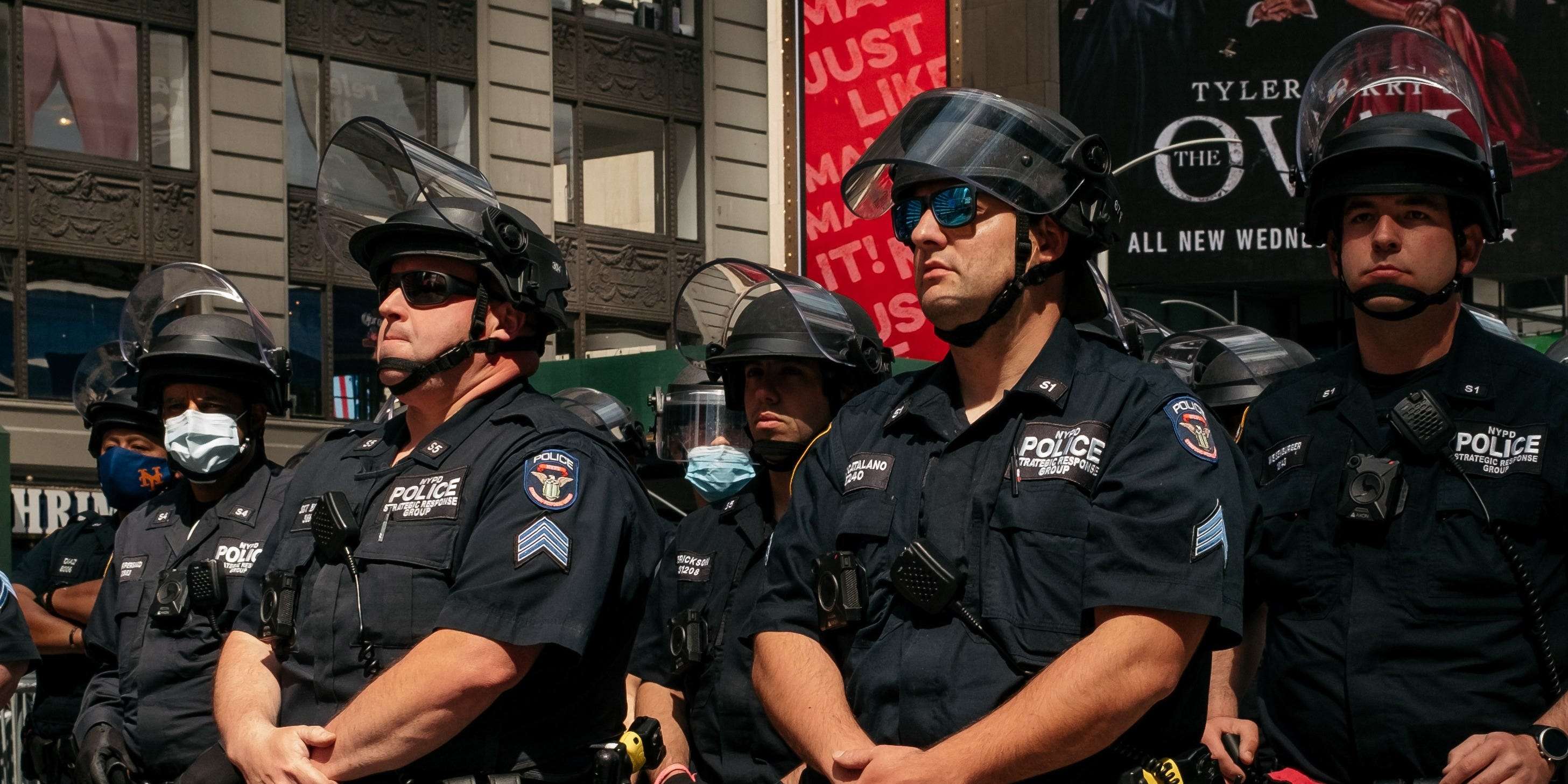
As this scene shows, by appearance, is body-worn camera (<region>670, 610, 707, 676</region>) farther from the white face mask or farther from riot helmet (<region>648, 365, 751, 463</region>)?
riot helmet (<region>648, 365, 751, 463</region>)

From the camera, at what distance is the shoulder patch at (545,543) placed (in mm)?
4410

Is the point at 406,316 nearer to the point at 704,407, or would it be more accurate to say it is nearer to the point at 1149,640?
the point at 1149,640

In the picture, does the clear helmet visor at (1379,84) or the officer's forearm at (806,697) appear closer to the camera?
the officer's forearm at (806,697)

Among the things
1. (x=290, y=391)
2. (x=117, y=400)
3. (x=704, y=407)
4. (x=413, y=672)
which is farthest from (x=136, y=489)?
(x=290, y=391)

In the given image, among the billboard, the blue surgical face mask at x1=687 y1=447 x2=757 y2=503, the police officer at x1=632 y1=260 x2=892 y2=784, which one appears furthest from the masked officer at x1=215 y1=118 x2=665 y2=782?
the billboard

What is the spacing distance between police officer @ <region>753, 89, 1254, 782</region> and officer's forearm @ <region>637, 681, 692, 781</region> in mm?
2217

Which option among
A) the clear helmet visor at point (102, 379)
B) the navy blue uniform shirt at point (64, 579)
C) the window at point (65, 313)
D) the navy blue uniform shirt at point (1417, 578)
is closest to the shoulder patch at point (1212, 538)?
the navy blue uniform shirt at point (1417, 578)

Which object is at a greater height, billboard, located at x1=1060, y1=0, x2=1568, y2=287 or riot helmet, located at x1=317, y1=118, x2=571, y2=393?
billboard, located at x1=1060, y1=0, x2=1568, y2=287

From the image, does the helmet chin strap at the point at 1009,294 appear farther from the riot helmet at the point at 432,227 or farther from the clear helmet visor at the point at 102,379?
the clear helmet visor at the point at 102,379

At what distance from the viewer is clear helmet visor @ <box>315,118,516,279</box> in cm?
504

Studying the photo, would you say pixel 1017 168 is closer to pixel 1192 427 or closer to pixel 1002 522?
pixel 1192 427

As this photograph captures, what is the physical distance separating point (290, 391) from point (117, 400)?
45.2 ft

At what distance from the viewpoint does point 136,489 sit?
8547 mm

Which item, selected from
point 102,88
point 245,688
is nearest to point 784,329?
point 245,688
